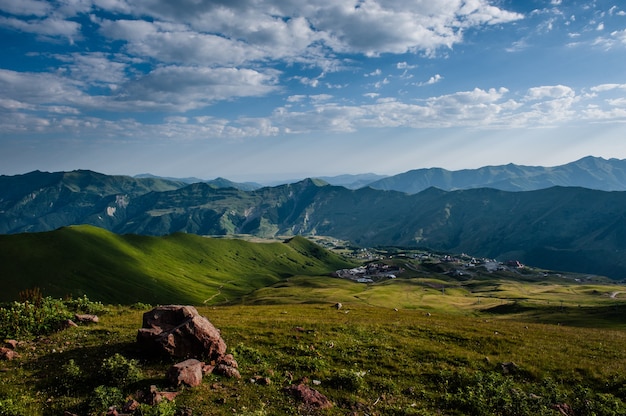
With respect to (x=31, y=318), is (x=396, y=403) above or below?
below

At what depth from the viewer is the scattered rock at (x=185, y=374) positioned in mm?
19458

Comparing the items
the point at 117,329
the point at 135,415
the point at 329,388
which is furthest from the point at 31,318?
the point at 329,388

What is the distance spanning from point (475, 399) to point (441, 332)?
539 inches

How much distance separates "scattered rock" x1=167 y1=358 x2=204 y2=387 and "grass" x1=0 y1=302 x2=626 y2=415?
49cm

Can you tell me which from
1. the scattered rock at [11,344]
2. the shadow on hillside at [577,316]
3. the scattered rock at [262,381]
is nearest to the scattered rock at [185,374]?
the scattered rock at [262,381]

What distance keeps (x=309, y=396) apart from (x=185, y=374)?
677 centimetres

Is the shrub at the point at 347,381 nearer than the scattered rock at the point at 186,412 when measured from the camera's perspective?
No

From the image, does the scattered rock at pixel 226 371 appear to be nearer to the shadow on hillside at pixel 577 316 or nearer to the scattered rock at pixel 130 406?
the scattered rock at pixel 130 406

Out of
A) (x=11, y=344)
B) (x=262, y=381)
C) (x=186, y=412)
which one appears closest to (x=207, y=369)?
(x=262, y=381)

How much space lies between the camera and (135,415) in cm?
1639

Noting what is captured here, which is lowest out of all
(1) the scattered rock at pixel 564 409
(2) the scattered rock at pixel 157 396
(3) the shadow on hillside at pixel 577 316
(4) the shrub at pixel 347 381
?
(3) the shadow on hillside at pixel 577 316

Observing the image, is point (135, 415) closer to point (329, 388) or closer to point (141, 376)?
point (141, 376)

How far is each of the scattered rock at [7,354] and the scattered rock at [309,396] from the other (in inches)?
668

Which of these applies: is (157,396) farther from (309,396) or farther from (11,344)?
(11,344)
